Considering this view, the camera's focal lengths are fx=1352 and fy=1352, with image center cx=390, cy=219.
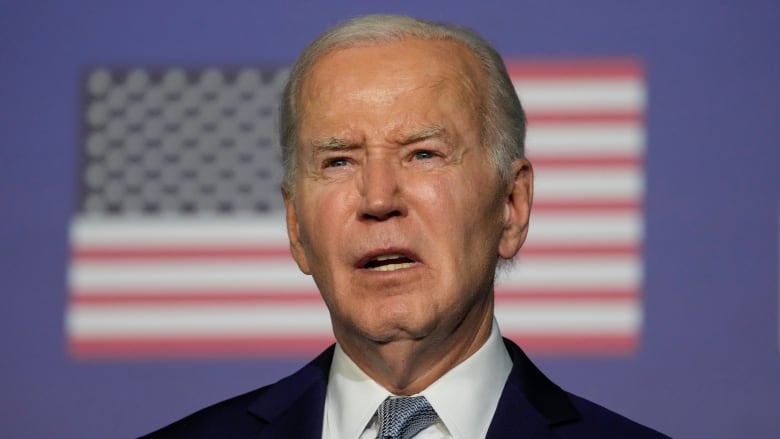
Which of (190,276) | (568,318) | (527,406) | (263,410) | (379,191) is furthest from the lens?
(190,276)

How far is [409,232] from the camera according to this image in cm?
158

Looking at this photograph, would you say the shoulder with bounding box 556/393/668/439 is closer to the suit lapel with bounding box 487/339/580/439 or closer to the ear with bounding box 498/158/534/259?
the suit lapel with bounding box 487/339/580/439

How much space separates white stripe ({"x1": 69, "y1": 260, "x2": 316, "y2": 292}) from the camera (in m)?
Result: 3.02

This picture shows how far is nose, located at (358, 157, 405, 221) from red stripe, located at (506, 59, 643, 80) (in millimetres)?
Answer: 1402

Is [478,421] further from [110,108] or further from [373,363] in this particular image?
[110,108]

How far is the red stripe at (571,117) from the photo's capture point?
9.83 feet

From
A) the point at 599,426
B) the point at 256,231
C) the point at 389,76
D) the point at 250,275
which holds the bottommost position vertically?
the point at 599,426

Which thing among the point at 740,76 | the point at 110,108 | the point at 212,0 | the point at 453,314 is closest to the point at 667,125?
the point at 740,76

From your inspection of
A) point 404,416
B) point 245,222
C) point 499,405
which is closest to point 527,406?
point 499,405

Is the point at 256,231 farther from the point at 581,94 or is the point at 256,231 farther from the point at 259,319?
the point at 581,94

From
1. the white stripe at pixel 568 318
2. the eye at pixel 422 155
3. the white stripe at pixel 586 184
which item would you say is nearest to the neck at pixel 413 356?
the eye at pixel 422 155

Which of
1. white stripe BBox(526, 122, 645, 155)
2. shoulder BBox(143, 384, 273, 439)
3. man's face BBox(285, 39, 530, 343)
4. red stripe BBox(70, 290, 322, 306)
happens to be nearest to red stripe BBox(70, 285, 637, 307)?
red stripe BBox(70, 290, 322, 306)

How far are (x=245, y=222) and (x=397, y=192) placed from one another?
5.00ft

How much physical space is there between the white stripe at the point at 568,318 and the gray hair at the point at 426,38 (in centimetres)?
117
